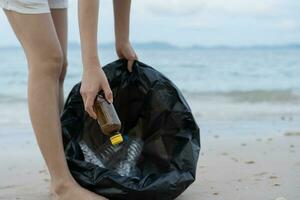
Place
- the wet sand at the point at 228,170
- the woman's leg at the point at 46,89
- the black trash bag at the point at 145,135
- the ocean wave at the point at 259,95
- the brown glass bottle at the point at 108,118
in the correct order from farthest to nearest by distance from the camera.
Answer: the ocean wave at the point at 259,95
the wet sand at the point at 228,170
the black trash bag at the point at 145,135
the woman's leg at the point at 46,89
the brown glass bottle at the point at 108,118

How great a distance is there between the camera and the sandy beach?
281 cm

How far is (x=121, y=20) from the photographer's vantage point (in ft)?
9.01

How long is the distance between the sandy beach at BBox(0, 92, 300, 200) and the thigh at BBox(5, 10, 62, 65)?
786 mm

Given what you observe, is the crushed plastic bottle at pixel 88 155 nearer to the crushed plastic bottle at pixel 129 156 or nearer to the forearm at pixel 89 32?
the crushed plastic bottle at pixel 129 156

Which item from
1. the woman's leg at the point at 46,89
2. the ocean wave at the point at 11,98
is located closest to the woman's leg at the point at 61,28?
the woman's leg at the point at 46,89

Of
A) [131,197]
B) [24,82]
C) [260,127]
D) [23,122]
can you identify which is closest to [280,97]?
[260,127]

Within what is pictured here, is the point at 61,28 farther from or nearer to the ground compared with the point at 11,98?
farther from the ground

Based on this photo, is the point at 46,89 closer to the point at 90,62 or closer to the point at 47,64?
the point at 47,64

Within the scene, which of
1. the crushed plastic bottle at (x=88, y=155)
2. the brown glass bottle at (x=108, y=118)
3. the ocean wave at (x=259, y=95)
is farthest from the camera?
the ocean wave at (x=259, y=95)

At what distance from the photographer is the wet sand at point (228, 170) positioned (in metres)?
2.78

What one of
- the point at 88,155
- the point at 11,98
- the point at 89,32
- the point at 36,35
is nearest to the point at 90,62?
the point at 89,32

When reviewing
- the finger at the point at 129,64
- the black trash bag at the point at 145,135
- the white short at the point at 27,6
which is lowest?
the black trash bag at the point at 145,135

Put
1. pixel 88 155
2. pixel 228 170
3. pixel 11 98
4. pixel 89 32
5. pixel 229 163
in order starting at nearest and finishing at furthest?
pixel 89 32 < pixel 88 155 < pixel 228 170 < pixel 229 163 < pixel 11 98

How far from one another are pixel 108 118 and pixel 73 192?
0.40 meters
